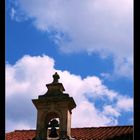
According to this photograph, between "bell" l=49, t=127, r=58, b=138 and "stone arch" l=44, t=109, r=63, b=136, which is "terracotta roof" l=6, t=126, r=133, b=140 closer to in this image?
"bell" l=49, t=127, r=58, b=138

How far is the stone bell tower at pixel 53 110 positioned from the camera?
50.2ft

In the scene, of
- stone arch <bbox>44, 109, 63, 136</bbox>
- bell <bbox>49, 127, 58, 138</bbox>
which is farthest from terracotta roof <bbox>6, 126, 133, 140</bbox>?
stone arch <bbox>44, 109, 63, 136</bbox>

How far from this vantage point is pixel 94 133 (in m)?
16.3

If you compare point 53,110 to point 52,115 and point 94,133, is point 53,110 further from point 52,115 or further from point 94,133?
point 94,133

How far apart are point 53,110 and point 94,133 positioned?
6.30 ft

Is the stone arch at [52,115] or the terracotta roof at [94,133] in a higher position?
the stone arch at [52,115]

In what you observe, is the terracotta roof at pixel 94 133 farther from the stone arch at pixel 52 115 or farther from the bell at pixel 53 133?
the stone arch at pixel 52 115

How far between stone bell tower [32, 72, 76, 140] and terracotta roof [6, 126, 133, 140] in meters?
0.76

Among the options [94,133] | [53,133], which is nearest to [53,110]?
[53,133]

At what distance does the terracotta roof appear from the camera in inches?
607

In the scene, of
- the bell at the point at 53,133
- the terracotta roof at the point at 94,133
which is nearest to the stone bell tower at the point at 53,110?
the bell at the point at 53,133

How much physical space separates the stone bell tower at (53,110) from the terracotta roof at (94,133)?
76cm

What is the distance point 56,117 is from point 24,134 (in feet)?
6.10
